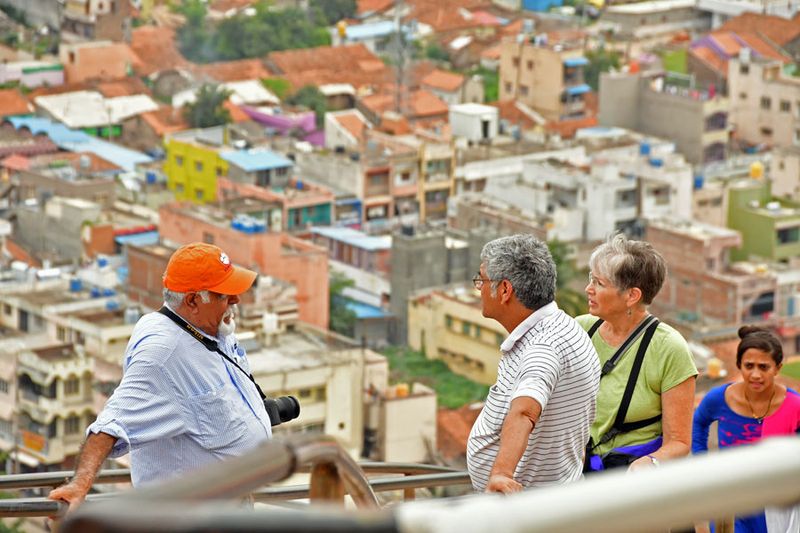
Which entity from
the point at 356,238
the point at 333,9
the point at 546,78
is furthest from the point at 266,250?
the point at 333,9

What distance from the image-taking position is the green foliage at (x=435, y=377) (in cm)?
1604

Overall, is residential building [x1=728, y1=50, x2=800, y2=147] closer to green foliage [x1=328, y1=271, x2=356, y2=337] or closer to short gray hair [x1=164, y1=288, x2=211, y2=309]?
green foliage [x1=328, y1=271, x2=356, y2=337]

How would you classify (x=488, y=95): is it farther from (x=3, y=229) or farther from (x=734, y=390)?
(x=734, y=390)

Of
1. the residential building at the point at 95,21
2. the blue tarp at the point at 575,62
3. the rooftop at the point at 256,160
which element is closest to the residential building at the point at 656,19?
the blue tarp at the point at 575,62

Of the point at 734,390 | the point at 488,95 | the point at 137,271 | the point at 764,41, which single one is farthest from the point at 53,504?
the point at 764,41

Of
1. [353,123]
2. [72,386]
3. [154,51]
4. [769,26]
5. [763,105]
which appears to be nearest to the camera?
[72,386]

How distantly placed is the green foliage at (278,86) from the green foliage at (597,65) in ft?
11.9

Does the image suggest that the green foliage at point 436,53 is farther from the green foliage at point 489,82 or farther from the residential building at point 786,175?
the residential building at point 786,175

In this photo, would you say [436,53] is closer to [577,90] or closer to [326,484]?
[577,90]

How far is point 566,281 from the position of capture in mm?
17484

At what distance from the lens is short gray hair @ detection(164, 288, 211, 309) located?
2605mm

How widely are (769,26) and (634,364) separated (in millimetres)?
25654

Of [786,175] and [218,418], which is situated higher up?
[218,418]

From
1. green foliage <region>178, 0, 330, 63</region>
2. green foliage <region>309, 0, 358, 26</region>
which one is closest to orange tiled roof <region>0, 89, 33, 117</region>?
green foliage <region>178, 0, 330, 63</region>
